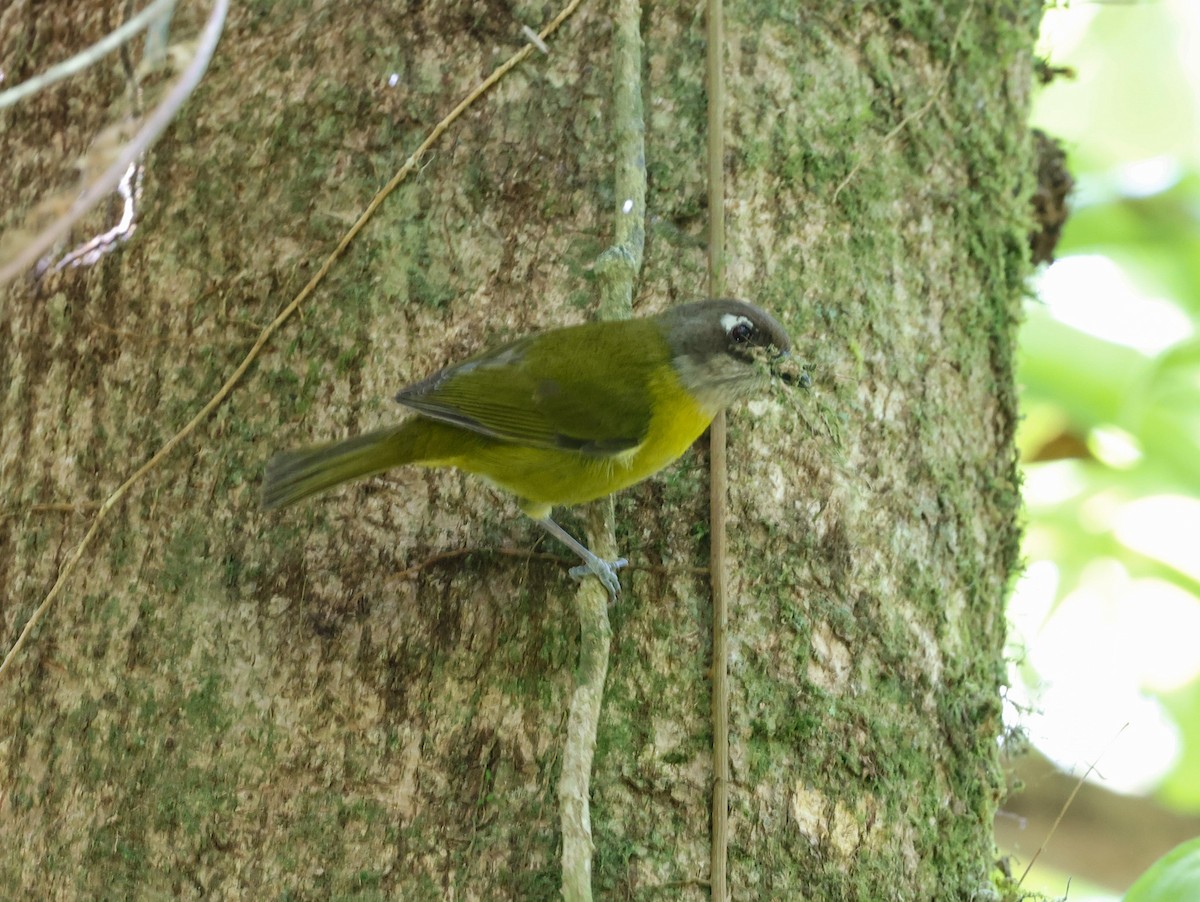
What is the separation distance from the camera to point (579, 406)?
280 cm

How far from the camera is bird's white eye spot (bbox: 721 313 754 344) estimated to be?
2.54 meters

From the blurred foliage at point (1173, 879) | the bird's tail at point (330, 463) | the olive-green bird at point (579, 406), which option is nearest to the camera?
the blurred foliage at point (1173, 879)

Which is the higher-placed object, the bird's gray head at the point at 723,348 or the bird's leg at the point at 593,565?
A: the bird's gray head at the point at 723,348

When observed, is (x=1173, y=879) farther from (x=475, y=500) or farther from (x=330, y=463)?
(x=330, y=463)

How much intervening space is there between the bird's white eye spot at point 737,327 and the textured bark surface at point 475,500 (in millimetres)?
168

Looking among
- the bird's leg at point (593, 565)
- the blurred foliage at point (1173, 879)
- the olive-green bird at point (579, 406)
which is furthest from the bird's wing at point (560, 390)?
the blurred foliage at point (1173, 879)

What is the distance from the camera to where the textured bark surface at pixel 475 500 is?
2.21 meters

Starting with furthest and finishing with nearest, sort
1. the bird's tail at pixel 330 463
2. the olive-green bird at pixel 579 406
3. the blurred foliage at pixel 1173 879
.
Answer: the olive-green bird at pixel 579 406 → the bird's tail at pixel 330 463 → the blurred foliage at pixel 1173 879

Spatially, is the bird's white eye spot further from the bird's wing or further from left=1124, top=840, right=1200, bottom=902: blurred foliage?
left=1124, top=840, right=1200, bottom=902: blurred foliage

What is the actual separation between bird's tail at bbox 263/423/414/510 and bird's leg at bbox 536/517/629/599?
1.23 ft

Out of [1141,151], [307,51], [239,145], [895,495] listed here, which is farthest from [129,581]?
[1141,151]

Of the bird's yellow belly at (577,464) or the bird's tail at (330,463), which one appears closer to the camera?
the bird's tail at (330,463)

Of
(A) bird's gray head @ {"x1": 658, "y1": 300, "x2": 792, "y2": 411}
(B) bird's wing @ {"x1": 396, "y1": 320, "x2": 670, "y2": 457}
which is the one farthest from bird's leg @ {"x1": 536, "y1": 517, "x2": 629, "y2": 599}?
(A) bird's gray head @ {"x1": 658, "y1": 300, "x2": 792, "y2": 411}

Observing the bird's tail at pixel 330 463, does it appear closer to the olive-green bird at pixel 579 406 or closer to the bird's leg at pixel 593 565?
Answer: the olive-green bird at pixel 579 406
